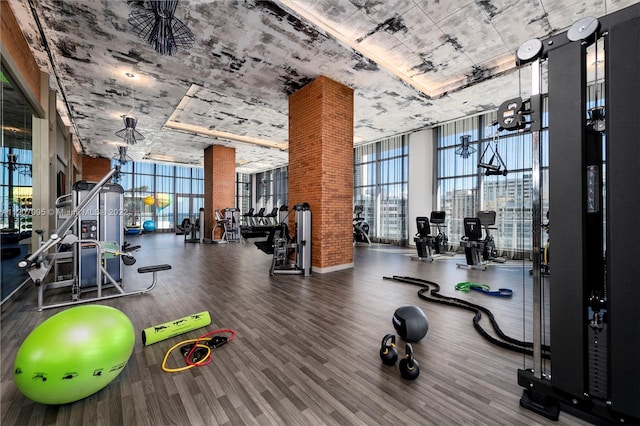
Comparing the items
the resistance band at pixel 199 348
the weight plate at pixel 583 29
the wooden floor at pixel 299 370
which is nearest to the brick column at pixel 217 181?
the wooden floor at pixel 299 370

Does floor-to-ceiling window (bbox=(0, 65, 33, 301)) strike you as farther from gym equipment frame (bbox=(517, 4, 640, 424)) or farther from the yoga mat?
gym equipment frame (bbox=(517, 4, 640, 424))

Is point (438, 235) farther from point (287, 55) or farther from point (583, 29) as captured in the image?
point (583, 29)

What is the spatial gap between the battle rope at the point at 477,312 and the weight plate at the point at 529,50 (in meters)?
2.22

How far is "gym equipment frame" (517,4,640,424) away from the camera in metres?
1.48

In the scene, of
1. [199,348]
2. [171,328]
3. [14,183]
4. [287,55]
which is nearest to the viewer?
[199,348]

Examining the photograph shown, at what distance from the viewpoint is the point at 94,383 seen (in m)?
1.77

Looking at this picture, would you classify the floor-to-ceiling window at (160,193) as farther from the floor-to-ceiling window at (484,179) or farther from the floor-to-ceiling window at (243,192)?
the floor-to-ceiling window at (484,179)

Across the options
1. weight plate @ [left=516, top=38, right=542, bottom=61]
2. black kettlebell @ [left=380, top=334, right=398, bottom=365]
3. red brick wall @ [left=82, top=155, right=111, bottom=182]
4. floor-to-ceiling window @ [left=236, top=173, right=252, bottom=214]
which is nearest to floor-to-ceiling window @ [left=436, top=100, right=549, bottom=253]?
weight plate @ [left=516, top=38, right=542, bottom=61]

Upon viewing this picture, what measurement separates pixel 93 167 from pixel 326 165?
47.1 ft

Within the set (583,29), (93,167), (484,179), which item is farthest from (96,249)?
(93,167)

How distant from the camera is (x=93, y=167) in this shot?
13.9 meters

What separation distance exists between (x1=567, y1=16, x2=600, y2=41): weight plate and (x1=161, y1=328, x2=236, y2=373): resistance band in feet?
11.3

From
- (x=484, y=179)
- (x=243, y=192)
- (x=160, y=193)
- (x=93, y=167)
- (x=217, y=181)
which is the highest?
(x=93, y=167)

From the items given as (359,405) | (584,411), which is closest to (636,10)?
(584,411)
